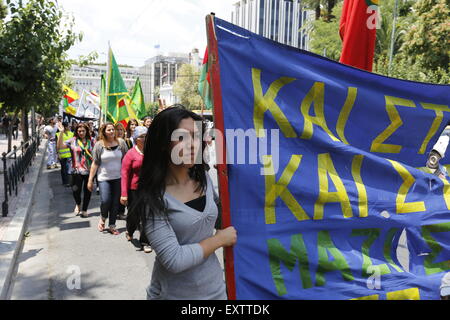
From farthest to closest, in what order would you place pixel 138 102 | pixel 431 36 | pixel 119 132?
1. pixel 431 36
2. pixel 138 102
3. pixel 119 132

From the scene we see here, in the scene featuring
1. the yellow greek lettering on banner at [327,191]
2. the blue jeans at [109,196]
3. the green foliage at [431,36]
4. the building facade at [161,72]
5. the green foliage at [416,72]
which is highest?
the building facade at [161,72]

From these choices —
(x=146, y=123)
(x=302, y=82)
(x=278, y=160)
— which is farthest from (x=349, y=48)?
(x=146, y=123)

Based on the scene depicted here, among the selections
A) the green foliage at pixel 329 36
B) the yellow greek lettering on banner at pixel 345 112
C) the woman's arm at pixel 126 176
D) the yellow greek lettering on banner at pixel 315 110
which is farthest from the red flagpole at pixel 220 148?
the green foliage at pixel 329 36

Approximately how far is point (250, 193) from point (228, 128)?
359 millimetres

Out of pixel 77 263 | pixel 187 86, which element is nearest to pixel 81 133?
pixel 77 263

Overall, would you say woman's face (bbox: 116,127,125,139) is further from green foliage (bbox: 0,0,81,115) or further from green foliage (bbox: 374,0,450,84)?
green foliage (bbox: 374,0,450,84)

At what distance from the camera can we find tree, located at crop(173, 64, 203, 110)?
7044 centimetres

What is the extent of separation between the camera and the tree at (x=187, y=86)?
70438 mm

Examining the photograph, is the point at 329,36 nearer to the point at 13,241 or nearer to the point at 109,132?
the point at 109,132

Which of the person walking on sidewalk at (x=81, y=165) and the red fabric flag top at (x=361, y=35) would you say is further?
the person walking on sidewalk at (x=81, y=165)

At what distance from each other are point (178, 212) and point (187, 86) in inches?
2795

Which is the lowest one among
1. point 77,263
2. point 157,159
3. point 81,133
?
point 77,263

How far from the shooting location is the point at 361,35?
3912 millimetres

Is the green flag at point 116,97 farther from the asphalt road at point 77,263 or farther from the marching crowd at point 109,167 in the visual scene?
the asphalt road at point 77,263
